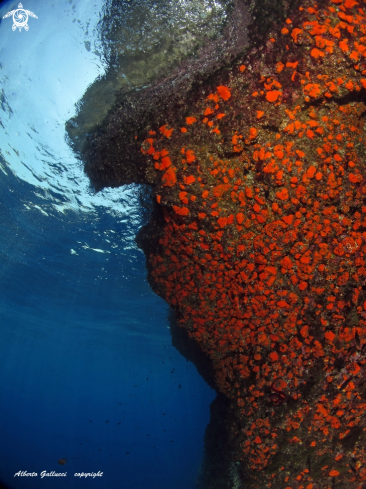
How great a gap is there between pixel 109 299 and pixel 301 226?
75.5 feet

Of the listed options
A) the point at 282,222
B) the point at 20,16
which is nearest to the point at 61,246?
the point at 20,16

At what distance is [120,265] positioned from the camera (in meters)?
19.1

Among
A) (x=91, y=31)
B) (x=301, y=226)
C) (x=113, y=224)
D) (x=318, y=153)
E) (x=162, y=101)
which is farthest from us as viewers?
(x=113, y=224)

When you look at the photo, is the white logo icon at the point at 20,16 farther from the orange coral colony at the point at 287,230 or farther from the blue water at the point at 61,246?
the orange coral colony at the point at 287,230

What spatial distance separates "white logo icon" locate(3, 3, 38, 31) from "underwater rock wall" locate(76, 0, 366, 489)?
11.6ft

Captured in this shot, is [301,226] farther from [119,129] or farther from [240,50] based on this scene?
[119,129]

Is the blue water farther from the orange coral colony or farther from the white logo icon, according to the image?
the orange coral colony

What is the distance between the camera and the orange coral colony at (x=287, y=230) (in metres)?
4.69

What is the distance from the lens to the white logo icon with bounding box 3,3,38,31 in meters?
6.45

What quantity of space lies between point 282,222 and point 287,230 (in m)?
0.20

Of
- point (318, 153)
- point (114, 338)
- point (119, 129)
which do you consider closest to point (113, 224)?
point (119, 129)

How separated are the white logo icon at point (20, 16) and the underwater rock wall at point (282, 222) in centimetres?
354

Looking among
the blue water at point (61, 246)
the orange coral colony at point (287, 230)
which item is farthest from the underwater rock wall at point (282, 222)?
the blue water at point (61, 246)

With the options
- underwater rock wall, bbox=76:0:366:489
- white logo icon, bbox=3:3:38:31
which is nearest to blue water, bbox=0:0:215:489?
white logo icon, bbox=3:3:38:31
